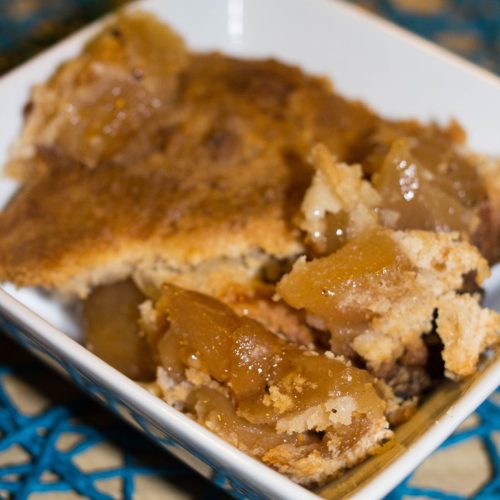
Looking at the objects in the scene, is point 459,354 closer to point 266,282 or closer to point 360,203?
point 360,203

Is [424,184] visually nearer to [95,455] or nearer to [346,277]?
[346,277]

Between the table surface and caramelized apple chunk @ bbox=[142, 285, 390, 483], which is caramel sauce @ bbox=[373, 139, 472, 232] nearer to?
caramelized apple chunk @ bbox=[142, 285, 390, 483]

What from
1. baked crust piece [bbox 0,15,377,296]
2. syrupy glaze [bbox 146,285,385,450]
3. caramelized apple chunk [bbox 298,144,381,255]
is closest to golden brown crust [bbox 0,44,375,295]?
baked crust piece [bbox 0,15,377,296]

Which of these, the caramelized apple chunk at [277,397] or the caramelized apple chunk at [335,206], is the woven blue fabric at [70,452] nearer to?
the caramelized apple chunk at [277,397]

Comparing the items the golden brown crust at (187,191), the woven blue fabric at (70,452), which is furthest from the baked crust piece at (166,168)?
the woven blue fabric at (70,452)

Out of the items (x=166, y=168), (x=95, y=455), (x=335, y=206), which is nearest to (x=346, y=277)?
(x=335, y=206)

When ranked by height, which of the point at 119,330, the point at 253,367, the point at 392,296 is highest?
the point at 392,296

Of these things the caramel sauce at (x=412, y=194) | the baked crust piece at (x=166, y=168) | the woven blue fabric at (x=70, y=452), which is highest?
the caramel sauce at (x=412, y=194)
